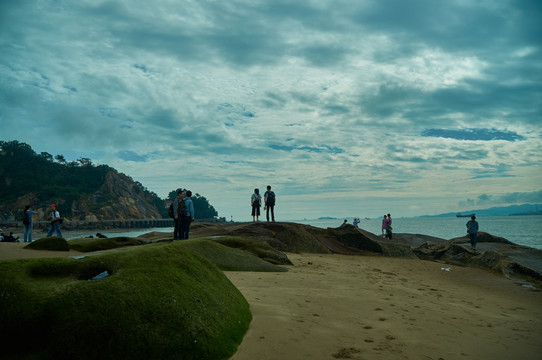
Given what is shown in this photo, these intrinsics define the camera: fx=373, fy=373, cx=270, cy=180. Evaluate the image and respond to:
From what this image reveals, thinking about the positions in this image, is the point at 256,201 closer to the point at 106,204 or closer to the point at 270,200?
the point at 270,200

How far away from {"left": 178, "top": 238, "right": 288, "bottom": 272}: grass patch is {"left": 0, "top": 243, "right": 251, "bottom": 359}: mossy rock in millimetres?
4542

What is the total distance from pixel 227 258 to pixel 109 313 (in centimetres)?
581

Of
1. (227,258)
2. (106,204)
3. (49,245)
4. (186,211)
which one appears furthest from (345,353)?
(106,204)

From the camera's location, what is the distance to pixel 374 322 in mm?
4969

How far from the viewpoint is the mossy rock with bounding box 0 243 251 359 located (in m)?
2.81

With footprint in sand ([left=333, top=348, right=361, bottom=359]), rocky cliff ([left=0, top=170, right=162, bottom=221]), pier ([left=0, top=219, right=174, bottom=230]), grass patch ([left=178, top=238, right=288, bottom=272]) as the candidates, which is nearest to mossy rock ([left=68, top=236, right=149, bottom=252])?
grass patch ([left=178, top=238, right=288, bottom=272])

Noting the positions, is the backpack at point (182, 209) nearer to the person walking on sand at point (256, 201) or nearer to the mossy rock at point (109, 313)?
the person walking on sand at point (256, 201)

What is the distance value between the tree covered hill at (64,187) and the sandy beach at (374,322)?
306 feet

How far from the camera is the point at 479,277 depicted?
12664 millimetres

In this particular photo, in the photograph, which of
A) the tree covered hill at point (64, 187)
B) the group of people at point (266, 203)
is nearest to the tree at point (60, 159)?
the tree covered hill at point (64, 187)

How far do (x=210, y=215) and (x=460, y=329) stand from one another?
169m

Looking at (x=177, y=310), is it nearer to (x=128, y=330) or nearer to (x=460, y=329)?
(x=128, y=330)

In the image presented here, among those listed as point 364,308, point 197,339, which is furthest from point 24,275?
point 364,308

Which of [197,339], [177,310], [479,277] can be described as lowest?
[479,277]
